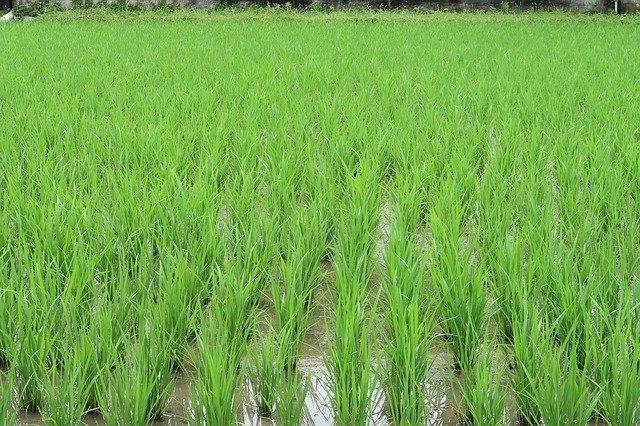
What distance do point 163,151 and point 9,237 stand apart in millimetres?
937

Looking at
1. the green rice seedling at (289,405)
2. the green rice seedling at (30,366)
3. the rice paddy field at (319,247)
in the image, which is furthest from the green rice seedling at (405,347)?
the green rice seedling at (30,366)

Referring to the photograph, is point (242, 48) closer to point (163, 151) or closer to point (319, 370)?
point (163, 151)

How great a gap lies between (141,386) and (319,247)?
0.81 metres

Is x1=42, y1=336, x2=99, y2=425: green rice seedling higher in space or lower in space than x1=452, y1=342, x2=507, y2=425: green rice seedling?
higher

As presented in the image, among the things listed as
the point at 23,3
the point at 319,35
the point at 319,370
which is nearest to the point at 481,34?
the point at 319,35

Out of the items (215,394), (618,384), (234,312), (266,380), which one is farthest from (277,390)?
(618,384)

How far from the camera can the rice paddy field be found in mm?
1465

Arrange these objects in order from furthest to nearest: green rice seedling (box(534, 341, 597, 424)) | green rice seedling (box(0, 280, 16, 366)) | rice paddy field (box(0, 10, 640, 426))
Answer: green rice seedling (box(0, 280, 16, 366)), rice paddy field (box(0, 10, 640, 426)), green rice seedling (box(534, 341, 597, 424))

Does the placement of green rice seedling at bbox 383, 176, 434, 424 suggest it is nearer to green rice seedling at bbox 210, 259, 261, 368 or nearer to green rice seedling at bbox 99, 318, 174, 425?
green rice seedling at bbox 210, 259, 261, 368

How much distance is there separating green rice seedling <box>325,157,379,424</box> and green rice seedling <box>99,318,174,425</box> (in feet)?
1.04

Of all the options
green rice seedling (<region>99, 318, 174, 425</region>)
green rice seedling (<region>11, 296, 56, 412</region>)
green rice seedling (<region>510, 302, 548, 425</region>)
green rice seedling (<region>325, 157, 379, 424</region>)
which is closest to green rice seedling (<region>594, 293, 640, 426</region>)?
green rice seedling (<region>510, 302, 548, 425</region>)

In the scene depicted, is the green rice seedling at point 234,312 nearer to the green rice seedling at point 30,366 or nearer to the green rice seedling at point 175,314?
the green rice seedling at point 175,314

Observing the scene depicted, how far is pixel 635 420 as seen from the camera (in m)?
1.36

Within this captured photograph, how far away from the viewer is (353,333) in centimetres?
149
